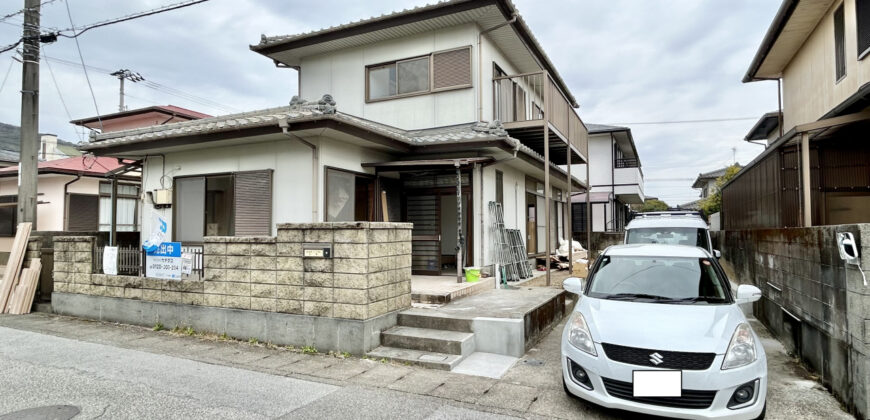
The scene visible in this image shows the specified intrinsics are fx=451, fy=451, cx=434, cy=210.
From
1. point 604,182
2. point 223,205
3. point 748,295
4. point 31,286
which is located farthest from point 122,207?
point 604,182

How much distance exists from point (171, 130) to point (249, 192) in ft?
6.79

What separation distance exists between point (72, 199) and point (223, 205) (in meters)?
8.36

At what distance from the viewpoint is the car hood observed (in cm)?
344

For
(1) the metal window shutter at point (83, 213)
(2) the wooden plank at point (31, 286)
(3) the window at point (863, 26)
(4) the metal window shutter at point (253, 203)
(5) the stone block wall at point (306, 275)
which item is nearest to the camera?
(5) the stone block wall at point (306, 275)

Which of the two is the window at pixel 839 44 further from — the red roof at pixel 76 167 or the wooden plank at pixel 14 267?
the red roof at pixel 76 167

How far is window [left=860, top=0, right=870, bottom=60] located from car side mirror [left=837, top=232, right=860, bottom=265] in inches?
227

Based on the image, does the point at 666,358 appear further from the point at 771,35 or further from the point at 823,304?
the point at 771,35

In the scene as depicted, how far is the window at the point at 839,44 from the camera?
8.34m

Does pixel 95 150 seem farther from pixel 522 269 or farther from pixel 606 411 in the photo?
pixel 606 411

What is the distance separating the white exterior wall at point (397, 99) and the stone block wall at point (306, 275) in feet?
15.8

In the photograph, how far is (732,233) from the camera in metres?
11.1

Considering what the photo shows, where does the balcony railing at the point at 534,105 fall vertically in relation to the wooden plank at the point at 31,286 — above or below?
above

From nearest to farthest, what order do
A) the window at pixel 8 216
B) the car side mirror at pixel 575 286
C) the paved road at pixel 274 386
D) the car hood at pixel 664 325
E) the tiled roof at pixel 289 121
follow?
the car hood at pixel 664 325
the paved road at pixel 274 386
the car side mirror at pixel 575 286
the tiled roof at pixel 289 121
the window at pixel 8 216

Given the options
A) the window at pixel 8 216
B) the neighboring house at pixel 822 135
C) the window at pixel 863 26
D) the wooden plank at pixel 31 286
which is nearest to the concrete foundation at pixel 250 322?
the wooden plank at pixel 31 286
